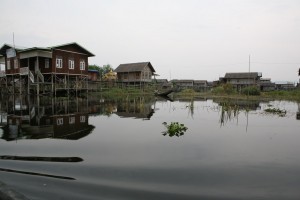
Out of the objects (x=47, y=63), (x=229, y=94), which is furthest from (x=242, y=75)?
(x=47, y=63)

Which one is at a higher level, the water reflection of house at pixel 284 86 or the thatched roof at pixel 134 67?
the thatched roof at pixel 134 67

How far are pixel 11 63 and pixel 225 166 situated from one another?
33125mm

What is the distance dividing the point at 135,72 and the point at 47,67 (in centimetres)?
2298

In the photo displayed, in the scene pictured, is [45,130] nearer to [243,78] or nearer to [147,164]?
[147,164]

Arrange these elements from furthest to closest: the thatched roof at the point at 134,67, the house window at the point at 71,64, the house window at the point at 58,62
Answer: the thatched roof at the point at 134,67 < the house window at the point at 71,64 < the house window at the point at 58,62

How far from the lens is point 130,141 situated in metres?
7.81

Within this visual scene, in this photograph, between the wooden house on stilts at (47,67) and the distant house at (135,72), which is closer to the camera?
the wooden house on stilts at (47,67)

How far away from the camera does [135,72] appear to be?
48531mm

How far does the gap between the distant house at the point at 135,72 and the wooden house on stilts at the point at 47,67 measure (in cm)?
1632

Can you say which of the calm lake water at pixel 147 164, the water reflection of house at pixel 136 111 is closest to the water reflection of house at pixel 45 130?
the calm lake water at pixel 147 164

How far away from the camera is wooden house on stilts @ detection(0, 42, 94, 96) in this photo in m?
26.5

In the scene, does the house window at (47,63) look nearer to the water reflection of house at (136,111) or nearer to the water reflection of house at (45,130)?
the water reflection of house at (136,111)

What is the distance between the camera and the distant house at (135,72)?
4750 centimetres

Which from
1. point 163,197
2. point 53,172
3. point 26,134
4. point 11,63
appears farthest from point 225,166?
point 11,63
